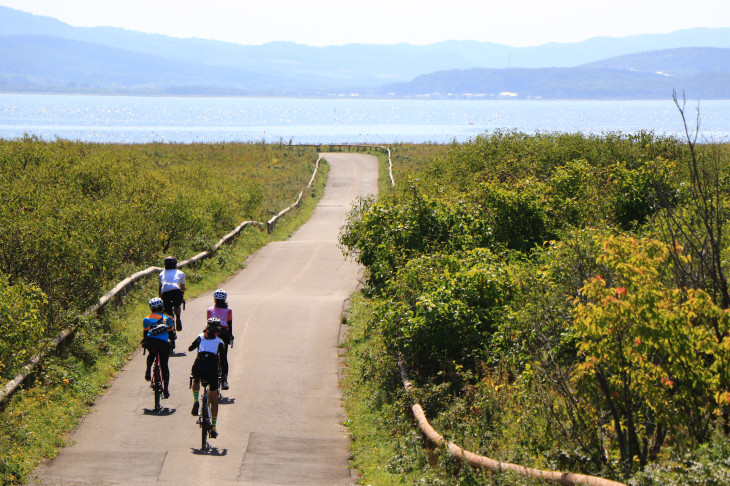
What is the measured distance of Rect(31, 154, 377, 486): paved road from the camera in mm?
10281

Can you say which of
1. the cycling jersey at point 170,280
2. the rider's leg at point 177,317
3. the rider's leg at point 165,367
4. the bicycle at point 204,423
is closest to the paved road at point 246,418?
the bicycle at point 204,423

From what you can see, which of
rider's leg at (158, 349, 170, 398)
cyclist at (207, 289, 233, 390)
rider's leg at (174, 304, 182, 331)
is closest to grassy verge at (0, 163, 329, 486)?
rider's leg at (174, 304, 182, 331)

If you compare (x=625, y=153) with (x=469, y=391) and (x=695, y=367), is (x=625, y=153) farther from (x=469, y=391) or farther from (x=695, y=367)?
(x=695, y=367)

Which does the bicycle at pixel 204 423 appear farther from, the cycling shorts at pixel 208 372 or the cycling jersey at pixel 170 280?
the cycling jersey at pixel 170 280

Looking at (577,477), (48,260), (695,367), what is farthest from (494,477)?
(48,260)

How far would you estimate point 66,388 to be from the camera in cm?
1334

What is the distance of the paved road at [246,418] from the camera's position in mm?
10281

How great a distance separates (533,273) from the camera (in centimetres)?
1392

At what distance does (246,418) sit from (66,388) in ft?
10.5

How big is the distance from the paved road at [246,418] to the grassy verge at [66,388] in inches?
9.6

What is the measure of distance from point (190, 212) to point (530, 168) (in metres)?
12.3

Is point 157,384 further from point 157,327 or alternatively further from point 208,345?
point 208,345

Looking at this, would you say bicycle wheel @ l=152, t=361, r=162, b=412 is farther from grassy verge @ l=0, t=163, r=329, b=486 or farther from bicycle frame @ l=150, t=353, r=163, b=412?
grassy verge @ l=0, t=163, r=329, b=486

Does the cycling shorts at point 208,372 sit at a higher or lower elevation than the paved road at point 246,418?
higher
